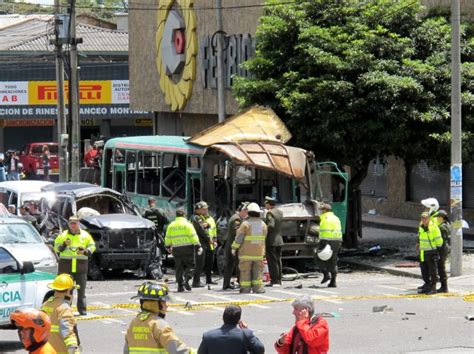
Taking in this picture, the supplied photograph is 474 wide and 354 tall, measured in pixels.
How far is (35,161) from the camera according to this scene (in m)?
53.7

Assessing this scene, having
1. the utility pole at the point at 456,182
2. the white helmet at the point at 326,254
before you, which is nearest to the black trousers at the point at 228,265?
the white helmet at the point at 326,254

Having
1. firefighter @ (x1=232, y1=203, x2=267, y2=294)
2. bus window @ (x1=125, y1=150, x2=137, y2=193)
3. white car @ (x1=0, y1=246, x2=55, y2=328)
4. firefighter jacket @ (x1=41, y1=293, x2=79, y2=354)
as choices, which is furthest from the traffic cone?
firefighter jacket @ (x1=41, y1=293, x2=79, y2=354)

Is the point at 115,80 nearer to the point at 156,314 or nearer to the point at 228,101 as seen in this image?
the point at 228,101

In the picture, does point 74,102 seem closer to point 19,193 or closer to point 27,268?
point 19,193

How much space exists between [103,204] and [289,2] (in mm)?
6724

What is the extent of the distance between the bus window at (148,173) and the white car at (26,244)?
27.2 feet

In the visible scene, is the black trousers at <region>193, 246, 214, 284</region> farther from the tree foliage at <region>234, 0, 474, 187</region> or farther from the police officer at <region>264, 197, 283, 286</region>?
the tree foliage at <region>234, 0, 474, 187</region>

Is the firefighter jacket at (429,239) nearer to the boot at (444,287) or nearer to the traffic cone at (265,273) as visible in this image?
the boot at (444,287)

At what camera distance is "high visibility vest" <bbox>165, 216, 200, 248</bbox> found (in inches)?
852

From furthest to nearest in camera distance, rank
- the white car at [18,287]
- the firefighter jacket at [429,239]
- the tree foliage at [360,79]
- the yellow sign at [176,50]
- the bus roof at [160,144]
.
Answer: the yellow sign at [176,50] < the bus roof at [160,144] < the tree foliage at [360,79] < the firefighter jacket at [429,239] < the white car at [18,287]

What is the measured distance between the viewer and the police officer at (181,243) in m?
21.7

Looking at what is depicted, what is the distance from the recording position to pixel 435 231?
20609 millimetres

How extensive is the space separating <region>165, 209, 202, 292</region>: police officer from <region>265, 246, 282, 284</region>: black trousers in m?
1.35

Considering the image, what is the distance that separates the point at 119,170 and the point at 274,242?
9954 mm
